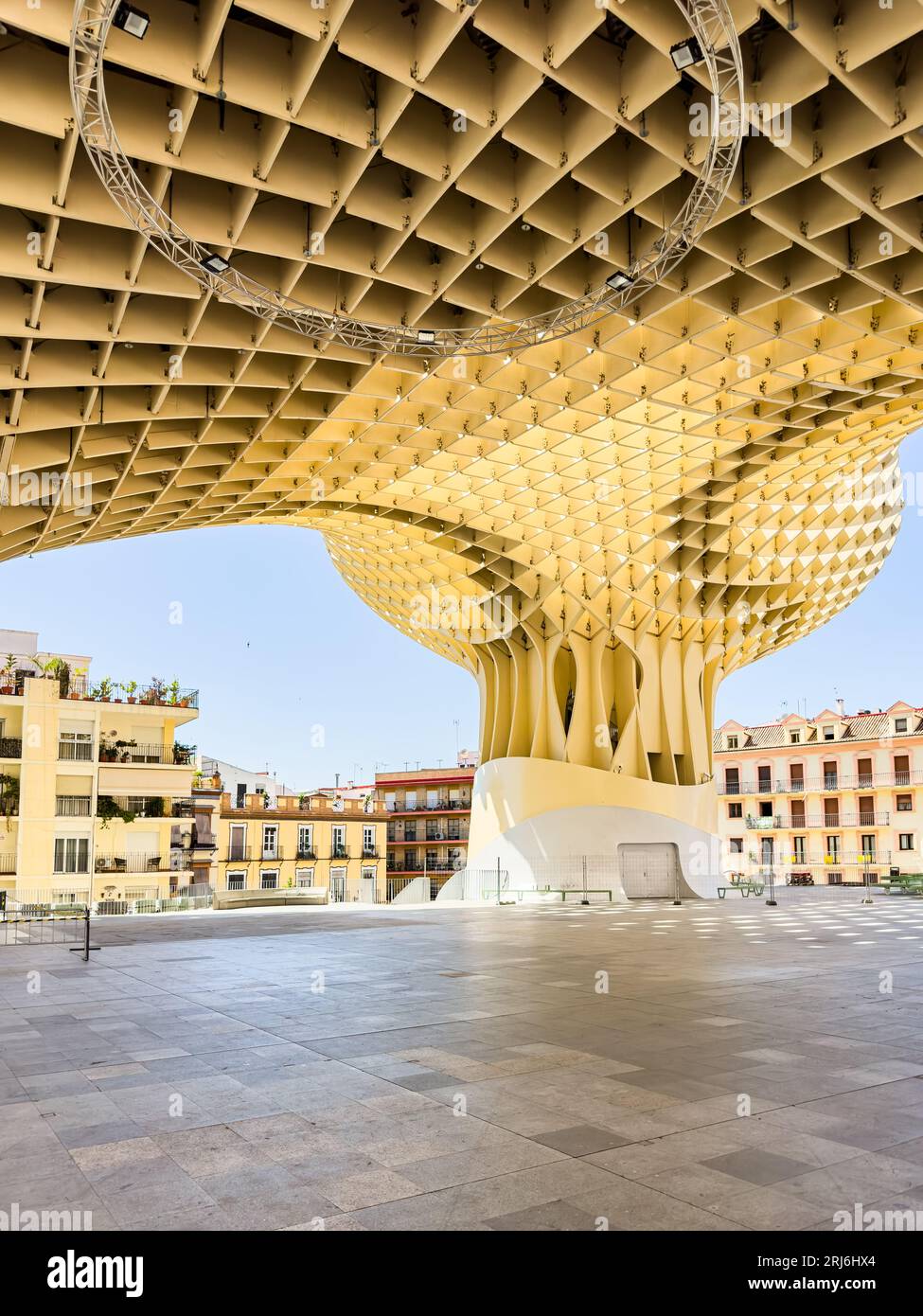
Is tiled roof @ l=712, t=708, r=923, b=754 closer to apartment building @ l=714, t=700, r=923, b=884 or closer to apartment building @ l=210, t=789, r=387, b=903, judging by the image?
apartment building @ l=714, t=700, r=923, b=884

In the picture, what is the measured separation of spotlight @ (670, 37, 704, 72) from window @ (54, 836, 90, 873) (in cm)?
4144

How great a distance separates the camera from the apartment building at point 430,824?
82812mm

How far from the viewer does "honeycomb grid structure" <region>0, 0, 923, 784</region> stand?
12414 mm

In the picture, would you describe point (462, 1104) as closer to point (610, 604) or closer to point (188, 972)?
point (188, 972)

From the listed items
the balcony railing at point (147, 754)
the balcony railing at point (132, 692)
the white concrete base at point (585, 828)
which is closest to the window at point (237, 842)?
the balcony railing at point (147, 754)

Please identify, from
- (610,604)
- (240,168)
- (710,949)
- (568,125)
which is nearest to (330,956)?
(710,949)

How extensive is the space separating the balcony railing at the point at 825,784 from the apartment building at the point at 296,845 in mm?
29489

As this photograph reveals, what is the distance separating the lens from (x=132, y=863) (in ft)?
153

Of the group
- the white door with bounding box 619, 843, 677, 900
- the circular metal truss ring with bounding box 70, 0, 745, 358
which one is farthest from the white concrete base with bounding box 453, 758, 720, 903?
the circular metal truss ring with bounding box 70, 0, 745, 358

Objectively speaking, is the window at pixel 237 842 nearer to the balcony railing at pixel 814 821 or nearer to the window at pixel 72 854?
the window at pixel 72 854

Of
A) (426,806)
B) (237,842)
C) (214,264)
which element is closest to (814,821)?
(426,806)

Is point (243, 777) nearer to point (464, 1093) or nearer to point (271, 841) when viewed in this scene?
point (271, 841)

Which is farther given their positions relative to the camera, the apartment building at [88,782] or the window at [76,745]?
the window at [76,745]
